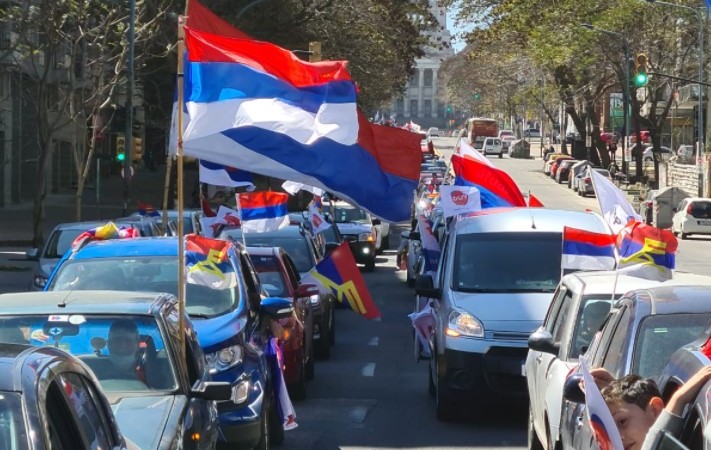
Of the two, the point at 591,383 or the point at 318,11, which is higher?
the point at 318,11

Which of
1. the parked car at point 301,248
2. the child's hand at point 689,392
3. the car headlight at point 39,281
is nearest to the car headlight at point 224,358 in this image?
the child's hand at point 689,392

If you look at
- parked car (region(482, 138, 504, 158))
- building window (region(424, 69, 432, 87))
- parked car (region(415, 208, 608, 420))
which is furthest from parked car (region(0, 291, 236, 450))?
building window (region(424, 69, 432, 87))

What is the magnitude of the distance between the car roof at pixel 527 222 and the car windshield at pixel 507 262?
3.5 inches

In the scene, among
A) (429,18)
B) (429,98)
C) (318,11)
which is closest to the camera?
(318,11)

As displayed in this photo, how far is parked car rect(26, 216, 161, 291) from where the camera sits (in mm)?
21859

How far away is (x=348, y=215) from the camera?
34812mm

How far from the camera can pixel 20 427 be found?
13.6 ft

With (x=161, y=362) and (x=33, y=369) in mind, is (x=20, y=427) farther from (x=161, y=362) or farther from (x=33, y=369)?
(x=161, y=362)

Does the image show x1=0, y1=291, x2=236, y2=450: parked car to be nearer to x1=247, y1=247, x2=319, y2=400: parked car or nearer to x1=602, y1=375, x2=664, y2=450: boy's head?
x1=602, y1=375, x2=664, y2=450: boy's head

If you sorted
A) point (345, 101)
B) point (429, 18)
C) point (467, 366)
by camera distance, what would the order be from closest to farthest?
point (345, 101)
point (467, 366)
point (429, 18)

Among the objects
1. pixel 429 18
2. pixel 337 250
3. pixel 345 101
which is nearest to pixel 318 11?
pixel 429 18

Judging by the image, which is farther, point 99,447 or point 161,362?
point 161,362

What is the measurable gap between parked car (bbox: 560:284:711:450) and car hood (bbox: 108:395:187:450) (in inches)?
80.4

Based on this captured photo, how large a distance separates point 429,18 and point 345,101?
1621 inches
